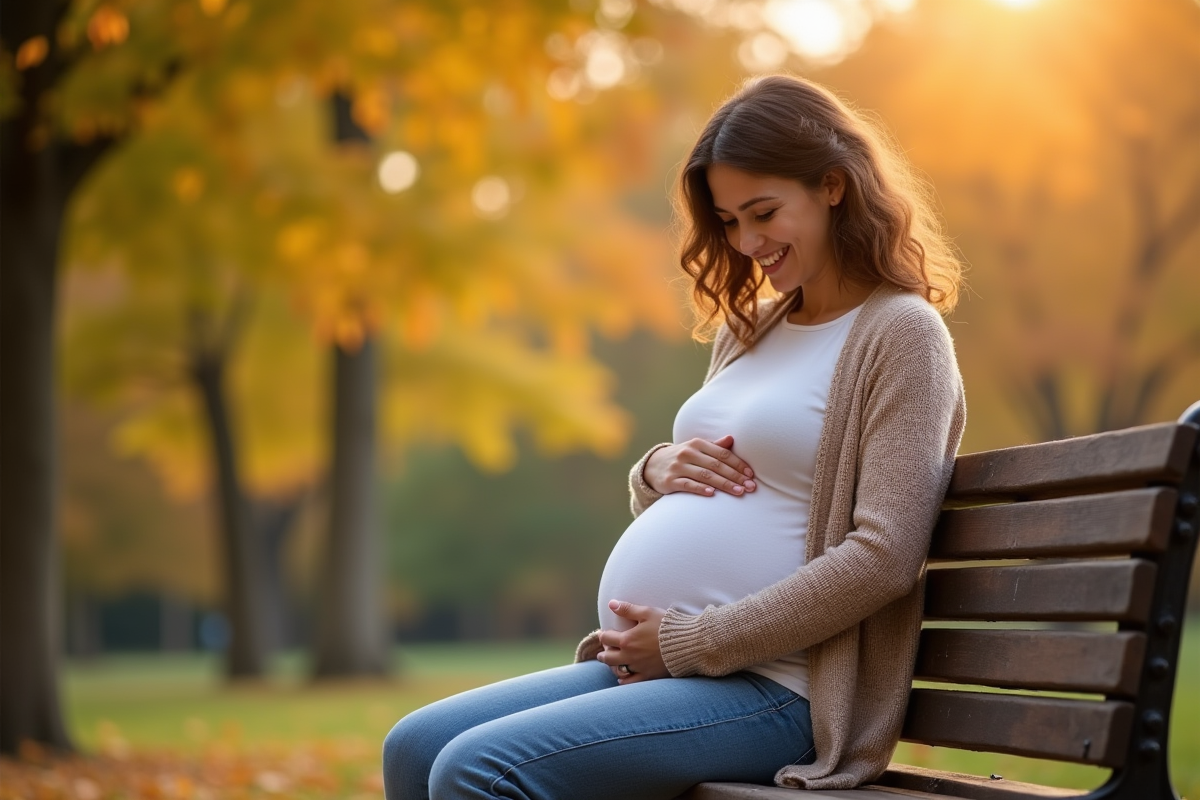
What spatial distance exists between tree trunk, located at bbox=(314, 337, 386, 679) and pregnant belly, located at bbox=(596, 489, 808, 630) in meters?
11.4

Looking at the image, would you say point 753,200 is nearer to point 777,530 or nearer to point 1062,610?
point 777,530

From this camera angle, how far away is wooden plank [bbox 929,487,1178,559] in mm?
2275

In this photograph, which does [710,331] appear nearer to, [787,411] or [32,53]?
[787,411]

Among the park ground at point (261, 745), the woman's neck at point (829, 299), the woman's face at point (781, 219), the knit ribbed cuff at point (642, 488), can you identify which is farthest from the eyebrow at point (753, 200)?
the park ground at point (261, 745)

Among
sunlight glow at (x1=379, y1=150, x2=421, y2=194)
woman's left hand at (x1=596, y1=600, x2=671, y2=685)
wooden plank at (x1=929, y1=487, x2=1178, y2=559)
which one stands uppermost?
sunlight glow at (x1=379, y1=150, x2=421, y2=194)

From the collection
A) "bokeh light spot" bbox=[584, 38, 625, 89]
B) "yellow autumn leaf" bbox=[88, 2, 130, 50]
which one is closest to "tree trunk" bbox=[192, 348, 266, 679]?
"bokeh light spot" bbox=[584, 38, 625, 89]

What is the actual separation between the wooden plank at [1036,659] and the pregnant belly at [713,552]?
0.33 metres

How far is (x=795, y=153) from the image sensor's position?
288cm

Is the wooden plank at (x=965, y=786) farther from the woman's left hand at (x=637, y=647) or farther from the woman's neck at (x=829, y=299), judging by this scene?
the woman's neck at (x=829, y=299)

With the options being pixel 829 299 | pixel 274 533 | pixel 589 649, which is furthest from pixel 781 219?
pixel 274 533

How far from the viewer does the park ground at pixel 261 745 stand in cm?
614

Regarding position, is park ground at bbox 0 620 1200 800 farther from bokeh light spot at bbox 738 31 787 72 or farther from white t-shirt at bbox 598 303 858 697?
bokeh light spot at bbox 738 31 787 72

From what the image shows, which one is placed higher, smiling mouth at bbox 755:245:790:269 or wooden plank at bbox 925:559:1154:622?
smiling mouth at bbox 755:245:790:269

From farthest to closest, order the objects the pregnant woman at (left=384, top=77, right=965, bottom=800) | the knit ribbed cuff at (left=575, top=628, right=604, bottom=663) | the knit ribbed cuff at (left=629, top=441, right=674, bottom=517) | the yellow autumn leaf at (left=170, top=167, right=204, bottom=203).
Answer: the yellow autumn leaf at (left=170, top=167, right=204, bottom=203) < the knit ribbed cuff at (left=629, top=441, right=674, bottom=517) < the knit ribbed cuff at (left=575, top=628, right=604, bottom=663) < the pregnant woman at (left=384, top=77, right=965, bottom=800)
